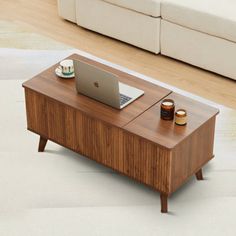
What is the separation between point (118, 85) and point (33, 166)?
801mm

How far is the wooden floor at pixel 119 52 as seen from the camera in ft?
17.7

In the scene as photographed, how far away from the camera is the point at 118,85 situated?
419 centimetres

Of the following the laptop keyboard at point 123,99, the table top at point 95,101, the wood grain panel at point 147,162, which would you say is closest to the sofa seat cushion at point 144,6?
the table top at point 95,101

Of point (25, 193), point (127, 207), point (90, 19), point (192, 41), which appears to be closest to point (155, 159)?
point (127, 207)

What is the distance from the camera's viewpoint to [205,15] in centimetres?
532

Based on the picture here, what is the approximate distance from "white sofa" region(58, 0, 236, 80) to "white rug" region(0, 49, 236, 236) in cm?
60

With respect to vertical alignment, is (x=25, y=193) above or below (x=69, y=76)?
below

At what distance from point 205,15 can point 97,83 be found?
1348mm

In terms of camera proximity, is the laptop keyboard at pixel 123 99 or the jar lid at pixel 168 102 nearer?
the jar lid at pixel 168 102

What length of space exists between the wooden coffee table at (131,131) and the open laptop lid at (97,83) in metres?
0.04

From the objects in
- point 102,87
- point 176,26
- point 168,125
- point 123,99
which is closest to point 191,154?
point 168,125

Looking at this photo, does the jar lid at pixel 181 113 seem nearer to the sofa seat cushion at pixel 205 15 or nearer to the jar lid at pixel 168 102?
the jar lid at pixel 168 102

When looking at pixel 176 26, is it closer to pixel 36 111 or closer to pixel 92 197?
pixel 36 111

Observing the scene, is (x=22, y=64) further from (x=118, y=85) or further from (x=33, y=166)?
(x=118, y=85)
